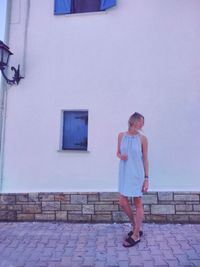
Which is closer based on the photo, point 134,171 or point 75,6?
point 134,171

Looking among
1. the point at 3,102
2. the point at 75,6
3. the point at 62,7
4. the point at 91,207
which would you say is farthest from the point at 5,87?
the point at 91,207

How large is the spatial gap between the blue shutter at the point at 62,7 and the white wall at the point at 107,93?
150mm

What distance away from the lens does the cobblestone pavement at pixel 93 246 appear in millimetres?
3273

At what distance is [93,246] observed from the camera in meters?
3.73

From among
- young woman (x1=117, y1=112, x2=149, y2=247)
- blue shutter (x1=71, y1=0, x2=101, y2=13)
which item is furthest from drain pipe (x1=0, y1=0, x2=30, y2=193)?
young woman (x1=117, y1=112, x2=149, y2=247)

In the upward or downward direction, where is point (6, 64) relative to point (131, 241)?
upward

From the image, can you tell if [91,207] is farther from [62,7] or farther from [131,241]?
[62,7]

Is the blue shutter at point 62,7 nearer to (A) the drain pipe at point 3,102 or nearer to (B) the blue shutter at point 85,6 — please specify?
(B) the blue shutter at point 85,6

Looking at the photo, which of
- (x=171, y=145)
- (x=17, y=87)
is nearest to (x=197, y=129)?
(x=171, y=145)

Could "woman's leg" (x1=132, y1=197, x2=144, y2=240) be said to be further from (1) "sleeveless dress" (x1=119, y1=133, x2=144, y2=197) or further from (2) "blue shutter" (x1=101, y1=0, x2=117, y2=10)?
(2) "blue shutter" (x1=101, y1=0, x2=117, y2=10)

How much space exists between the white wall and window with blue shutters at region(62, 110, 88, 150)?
157 millimetres

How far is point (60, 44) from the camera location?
5.11 metres

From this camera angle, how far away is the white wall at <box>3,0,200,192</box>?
4.73 m

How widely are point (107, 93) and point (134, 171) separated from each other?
172cm
